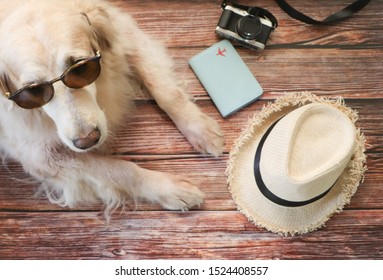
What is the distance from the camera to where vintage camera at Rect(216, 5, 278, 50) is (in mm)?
1465

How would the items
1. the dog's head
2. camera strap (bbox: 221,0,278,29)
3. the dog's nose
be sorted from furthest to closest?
camera strap (bbox: 221,0,278,29) < the dog's nose < the dog's head

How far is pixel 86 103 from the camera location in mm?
1088

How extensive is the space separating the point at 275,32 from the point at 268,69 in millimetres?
142

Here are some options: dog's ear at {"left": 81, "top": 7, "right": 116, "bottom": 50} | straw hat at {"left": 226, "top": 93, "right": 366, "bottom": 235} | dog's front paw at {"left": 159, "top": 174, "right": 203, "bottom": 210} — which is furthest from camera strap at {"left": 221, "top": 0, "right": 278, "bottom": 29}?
dog's front paw at {"left": 159, "top": 174, "right": 203, "bottom": 210}

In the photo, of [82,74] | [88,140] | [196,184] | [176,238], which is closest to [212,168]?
[196,184]

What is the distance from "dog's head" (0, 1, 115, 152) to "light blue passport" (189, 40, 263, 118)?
0.45 meters

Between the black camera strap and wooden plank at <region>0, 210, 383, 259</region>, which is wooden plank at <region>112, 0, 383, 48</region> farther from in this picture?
wooden plank at <region>0, 210, 383, 259</region>

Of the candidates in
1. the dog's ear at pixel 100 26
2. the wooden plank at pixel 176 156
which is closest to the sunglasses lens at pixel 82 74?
the dog's ear at pixel 100 26

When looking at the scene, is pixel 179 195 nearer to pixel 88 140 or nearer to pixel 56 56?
pixel 88 140

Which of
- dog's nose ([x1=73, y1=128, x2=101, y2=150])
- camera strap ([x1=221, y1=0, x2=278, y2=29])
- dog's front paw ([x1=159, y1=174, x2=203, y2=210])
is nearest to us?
dog's nose ([x1=73, y1=128, x2=101, y2=150])

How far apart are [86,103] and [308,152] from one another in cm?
62

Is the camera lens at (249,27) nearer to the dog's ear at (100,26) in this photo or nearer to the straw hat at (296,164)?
the straw hat at (296,164)

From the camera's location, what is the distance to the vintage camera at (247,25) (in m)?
1.46
